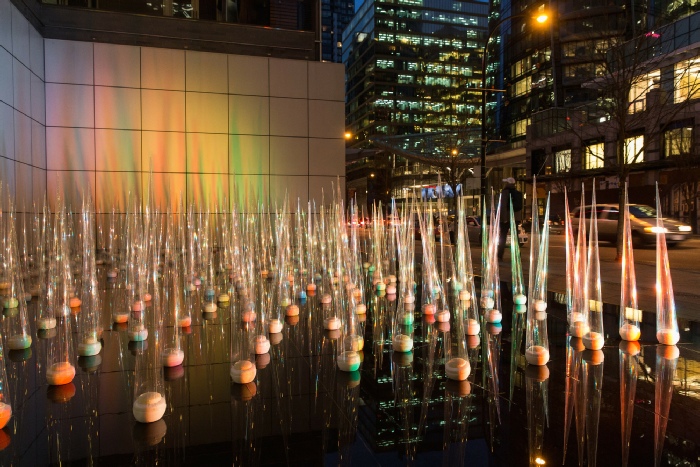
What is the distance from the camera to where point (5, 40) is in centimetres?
962

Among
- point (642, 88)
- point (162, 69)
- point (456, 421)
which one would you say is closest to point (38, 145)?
point (162, 69)

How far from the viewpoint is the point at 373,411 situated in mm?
3100

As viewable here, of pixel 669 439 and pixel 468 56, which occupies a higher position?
pixel 468 56

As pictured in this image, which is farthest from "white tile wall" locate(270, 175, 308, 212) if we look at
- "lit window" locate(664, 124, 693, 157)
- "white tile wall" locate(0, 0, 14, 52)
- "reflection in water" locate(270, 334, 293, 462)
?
"lit window" locate(664, 124, 693, 157)

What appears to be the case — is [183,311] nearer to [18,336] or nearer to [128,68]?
[18,336]

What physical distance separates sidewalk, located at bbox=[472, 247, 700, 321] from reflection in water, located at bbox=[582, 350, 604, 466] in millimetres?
2126

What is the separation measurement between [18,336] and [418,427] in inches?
135

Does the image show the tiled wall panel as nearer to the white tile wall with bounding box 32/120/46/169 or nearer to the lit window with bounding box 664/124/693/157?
the white tile wall with bounding box 32/120/46/169

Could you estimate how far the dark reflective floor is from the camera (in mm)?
2547

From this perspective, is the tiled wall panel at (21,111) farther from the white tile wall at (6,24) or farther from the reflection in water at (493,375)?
the reflection in water at (493,375)

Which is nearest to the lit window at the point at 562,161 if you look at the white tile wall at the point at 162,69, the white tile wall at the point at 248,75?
the white tile wall at the point at 248,75

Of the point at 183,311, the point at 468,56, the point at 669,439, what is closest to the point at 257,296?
the point at 183,311

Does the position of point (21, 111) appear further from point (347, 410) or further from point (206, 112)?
point (347, 410)

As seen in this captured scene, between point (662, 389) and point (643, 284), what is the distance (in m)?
5.05
